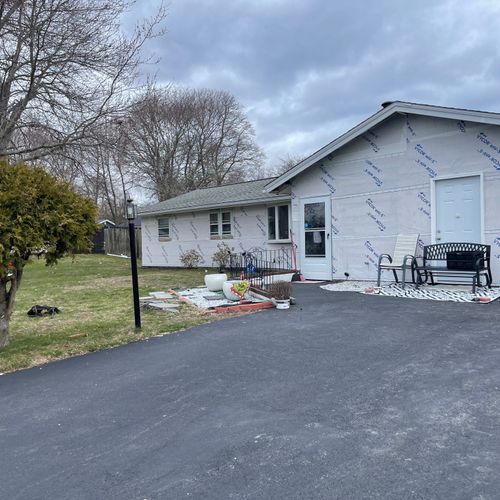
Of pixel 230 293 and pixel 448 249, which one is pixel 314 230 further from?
pixel 230 293

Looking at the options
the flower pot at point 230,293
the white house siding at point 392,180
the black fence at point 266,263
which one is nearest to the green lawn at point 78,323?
the flower pot at point 230,293

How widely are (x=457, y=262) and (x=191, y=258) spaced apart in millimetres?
11008

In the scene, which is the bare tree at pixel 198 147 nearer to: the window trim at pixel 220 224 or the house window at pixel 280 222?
the window trim at pixel 220 224

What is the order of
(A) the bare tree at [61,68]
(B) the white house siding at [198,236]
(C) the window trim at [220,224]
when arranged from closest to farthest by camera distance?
(A) the bare tree at [61,68]
(B) the white house siding at [198,236]
(C) the window trim at [220,224]

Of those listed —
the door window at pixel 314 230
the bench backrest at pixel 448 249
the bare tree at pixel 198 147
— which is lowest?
the bench backrest at pixel 448 249

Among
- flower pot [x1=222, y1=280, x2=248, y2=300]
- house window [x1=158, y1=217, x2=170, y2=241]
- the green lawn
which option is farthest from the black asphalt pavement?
house window [x1=158, y1=217, x2=170, y2=241]

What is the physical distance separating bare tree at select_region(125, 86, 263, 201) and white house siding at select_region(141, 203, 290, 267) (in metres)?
14.9

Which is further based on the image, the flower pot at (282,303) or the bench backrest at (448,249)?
the bench backrest at (448,249)

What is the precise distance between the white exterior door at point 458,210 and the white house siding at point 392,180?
0.18 m

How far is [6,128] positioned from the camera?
376 inches

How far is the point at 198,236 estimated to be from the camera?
17281mm

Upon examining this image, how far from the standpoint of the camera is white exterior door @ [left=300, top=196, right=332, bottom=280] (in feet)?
36.7

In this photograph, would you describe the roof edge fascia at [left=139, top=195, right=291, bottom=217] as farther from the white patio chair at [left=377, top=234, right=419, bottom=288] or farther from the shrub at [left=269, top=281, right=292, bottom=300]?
the shrub at [left=269, top=281, right=292, bottom=300]

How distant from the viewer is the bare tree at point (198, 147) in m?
33.9
